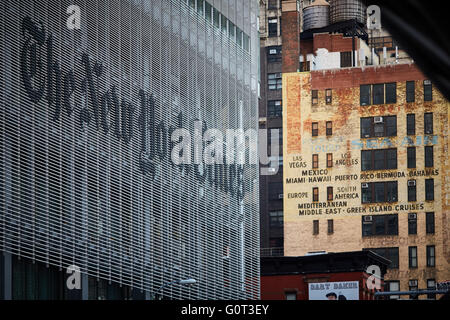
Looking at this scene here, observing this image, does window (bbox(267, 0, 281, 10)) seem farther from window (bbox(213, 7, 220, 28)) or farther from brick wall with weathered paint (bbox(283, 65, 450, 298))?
window (bbox(213, 7, 220, 28))

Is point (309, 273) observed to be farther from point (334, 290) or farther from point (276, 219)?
point (276, 219)

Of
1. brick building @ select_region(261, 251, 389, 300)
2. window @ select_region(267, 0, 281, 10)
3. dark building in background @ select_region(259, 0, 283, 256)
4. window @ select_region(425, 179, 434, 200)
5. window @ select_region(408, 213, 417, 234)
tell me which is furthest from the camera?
window @ select_region(267, 0, 281, 10)

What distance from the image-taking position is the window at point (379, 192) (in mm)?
→ 115125

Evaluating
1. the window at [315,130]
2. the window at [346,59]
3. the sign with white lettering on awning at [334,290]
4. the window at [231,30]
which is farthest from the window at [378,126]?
the window at [231,30]

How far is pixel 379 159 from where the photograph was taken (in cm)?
11638

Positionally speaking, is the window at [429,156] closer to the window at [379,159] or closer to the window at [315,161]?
the window at [379,159]

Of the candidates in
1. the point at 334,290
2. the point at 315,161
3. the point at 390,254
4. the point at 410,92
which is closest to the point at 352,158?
the point at 315,161

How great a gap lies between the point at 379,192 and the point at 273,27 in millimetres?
26599

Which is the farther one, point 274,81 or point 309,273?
point 274,81

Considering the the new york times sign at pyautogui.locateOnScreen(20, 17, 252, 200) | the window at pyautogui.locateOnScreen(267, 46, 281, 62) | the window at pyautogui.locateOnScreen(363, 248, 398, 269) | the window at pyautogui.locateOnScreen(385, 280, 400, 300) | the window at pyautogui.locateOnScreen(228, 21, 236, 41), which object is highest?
the window at pyautogui.locateOnScreen(267, 46, 281, 62)

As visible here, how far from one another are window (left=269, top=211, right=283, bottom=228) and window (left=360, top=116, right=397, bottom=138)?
13.9 metres

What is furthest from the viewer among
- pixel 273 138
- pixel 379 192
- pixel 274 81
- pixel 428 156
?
pixel 274 81

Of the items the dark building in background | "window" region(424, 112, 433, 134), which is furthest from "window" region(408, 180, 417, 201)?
the dark building in background

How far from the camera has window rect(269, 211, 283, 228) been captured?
4823 inches
